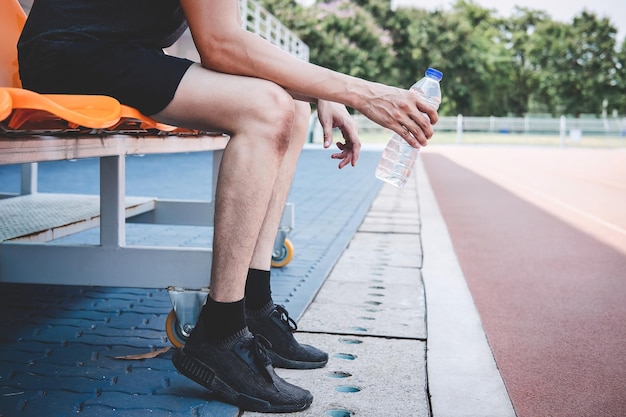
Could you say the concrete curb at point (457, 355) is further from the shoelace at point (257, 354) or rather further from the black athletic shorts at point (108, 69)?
the black athletic shorts at point (108, 69)

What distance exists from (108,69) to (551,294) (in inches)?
107

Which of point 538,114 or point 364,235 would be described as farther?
point 538,114

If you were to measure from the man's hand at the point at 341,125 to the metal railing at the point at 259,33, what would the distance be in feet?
1.45

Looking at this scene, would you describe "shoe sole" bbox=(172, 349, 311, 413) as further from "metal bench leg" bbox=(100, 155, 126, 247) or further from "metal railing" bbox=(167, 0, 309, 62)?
"metal railing" bbox=(167, 0, 309, 62)

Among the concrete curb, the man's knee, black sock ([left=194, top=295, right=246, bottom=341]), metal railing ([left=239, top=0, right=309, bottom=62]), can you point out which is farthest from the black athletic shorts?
metal railing ([left=239, top=0, right=309, bottom=62])

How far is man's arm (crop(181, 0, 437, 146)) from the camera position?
1926 mm

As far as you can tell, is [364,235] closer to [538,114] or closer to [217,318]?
[217,318]

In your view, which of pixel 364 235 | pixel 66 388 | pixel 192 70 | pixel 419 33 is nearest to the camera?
pixel 192 70

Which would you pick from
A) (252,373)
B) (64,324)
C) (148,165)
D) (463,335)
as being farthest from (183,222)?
(148,165)

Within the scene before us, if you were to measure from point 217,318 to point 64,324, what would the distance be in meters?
1.05

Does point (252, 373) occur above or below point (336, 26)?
below

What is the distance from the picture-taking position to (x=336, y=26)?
4300 centimetres

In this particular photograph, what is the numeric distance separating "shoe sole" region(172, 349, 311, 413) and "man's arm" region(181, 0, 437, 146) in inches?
32.3

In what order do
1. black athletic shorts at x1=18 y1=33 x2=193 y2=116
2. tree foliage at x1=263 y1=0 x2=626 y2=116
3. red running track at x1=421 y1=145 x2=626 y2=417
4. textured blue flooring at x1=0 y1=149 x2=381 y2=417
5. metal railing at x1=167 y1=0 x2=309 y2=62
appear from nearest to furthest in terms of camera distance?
black athletic shorts at x1=18 y1=33 x2=193 y2=116
textured blue flooring at x1=0 y1=149 x2=381 y2=417
red running track at x1=421 y1=145 x2=626 y2=417
metal railing at x1=167 y1=0 x2=309 y2=62
tree foliage at x1=263 y1=0 x2=626 y2=116
